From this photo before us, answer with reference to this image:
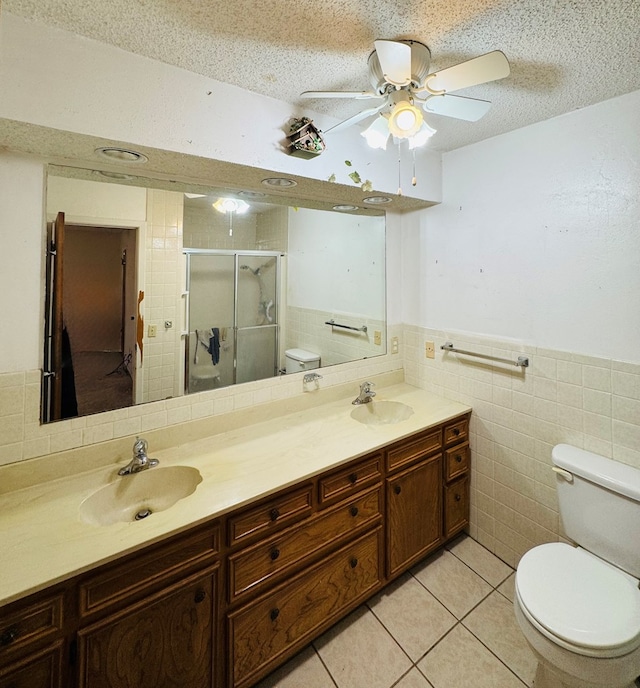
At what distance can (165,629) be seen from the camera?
3.51 feet

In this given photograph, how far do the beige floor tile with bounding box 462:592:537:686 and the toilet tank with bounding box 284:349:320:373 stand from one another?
4.85 ft

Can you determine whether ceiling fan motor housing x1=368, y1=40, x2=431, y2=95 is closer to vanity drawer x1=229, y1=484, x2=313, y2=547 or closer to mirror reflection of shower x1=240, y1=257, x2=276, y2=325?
mirror reflection of shower x1=240, y1=257, x2=276, y2=325

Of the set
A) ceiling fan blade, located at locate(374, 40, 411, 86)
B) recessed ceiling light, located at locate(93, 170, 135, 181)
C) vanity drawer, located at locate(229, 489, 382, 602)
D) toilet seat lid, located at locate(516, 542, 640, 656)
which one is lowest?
toilet seat lid, located at locate(516, 542, 640, 656)

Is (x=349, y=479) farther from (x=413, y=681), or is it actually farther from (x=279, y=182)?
(x=279, y=182)

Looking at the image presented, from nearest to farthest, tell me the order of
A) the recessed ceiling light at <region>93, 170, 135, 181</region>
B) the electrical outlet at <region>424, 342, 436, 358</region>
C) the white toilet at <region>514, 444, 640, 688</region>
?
the white toilet at <region>514, 444, 640, 688</region> < the recessed ceiling light at <region>93, 170, 135, 181</region> < the electrical outlet at <region>424, 342, 436, 358</region>

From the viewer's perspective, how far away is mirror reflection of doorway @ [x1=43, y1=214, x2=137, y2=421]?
1.37 metres

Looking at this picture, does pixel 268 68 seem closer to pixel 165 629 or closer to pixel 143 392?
pixel 143 392

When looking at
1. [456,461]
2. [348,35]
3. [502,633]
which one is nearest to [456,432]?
[456,461]

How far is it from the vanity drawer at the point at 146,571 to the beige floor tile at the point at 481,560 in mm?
1520

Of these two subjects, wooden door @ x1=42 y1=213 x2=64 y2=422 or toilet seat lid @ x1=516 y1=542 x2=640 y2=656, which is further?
wooden door @ x1=42 y1=213 x2=64 y2=422

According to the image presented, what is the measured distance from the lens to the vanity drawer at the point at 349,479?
1.42m

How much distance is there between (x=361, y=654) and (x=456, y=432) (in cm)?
115

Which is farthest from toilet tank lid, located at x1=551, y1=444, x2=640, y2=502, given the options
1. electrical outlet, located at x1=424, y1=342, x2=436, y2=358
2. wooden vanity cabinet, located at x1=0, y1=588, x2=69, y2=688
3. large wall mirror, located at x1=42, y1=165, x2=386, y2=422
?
wooden vanity cabinet, located at x1=0, y1=588, x2=69, y2=688

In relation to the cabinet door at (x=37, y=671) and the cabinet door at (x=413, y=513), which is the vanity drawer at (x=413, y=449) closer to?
the cabinet door at (x=413, y=513)
